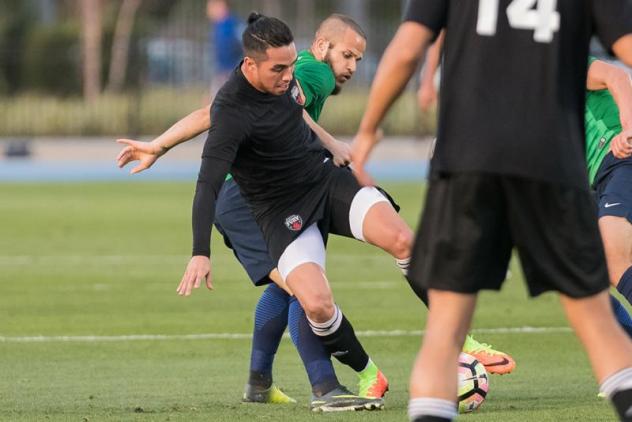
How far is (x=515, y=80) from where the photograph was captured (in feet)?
16.9

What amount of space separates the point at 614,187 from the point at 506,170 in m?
3.79

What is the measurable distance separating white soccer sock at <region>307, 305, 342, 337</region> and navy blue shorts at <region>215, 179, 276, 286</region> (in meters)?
0.50

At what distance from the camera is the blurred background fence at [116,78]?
33938 mm

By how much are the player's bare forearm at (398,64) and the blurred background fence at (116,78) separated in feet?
87.5

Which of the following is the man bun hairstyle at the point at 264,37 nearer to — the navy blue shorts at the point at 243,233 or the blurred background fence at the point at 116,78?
the navy blue shorts at the point at 243,233

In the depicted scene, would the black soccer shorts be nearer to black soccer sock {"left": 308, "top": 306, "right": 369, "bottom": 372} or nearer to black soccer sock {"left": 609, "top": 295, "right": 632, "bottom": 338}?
black soccer sock {"left": 308, "top": 306, "right": 369, "bottom": 372}

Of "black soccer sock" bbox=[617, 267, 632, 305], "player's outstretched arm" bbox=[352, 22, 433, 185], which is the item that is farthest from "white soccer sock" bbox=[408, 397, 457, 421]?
"black soccer sock" bbox=[617, 267, 632, 305]

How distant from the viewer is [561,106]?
518cm

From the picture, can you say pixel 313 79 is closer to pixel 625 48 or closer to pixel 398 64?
pixel 398 64

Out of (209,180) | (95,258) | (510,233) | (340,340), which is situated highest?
(510,233)

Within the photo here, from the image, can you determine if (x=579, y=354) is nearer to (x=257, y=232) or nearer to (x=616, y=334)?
(x=257, y=232)

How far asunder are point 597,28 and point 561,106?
0.32 metres

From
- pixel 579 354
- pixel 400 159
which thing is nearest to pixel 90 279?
pixel 579 354

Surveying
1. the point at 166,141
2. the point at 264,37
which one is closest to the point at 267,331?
the point at 166,141
